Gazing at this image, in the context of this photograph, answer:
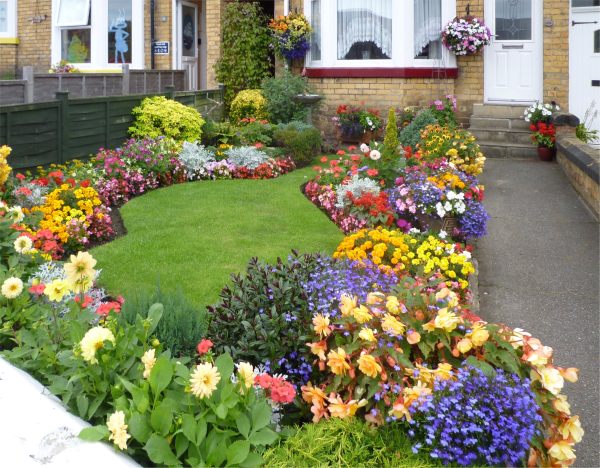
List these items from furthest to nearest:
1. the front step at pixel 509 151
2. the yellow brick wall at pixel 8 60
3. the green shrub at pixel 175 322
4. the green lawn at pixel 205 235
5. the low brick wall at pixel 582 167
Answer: the yellow brick wall at pixel 8 60
the front step at pixel 509 151
the low brick wall at pixel 582 167
the green lawn at pixel 205 235
the green shrub at pixel 175 322

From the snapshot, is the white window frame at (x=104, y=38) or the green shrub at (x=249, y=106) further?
the white window frame at (x=104, y=38)

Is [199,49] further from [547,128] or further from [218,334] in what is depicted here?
[218,334]

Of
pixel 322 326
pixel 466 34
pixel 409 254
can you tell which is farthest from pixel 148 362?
pixel 466 34

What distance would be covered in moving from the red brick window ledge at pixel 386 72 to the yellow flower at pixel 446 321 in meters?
12.1

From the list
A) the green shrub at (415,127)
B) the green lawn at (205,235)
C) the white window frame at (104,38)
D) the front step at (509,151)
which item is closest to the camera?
the green lawn at (205,235)

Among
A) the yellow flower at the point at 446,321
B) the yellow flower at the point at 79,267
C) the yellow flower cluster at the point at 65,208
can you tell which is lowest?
the yellow flower at the point at 446,321

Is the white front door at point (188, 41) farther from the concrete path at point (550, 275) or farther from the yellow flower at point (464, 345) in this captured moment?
the yellow flower at point (464, 345)

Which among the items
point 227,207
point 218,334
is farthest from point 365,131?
point 218,334

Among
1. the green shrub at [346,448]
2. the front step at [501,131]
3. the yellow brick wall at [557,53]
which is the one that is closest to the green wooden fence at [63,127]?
the front step at [501,131]

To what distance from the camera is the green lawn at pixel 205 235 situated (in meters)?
6.59

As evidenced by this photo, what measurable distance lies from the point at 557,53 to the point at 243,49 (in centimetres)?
659

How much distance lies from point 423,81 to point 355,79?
140cm

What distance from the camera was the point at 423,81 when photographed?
15070mm

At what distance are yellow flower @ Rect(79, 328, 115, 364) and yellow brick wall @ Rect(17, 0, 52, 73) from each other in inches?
698
